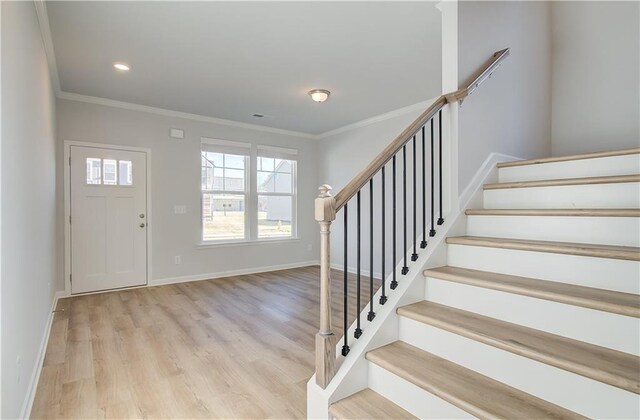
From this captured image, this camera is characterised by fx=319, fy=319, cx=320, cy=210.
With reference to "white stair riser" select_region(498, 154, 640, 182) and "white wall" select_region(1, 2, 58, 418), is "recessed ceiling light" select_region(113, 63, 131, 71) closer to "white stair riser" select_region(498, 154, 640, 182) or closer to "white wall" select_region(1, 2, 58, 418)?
"white wall" select_region(1, 2, 58, 418)

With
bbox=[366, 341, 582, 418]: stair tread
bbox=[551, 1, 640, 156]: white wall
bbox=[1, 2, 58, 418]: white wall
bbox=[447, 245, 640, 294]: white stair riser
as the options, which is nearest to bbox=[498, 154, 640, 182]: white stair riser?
bbox=[447, 245, 640, 294]: white stair riser

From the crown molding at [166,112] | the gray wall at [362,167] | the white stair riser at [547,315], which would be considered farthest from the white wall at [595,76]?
the crown molding at [166,112]

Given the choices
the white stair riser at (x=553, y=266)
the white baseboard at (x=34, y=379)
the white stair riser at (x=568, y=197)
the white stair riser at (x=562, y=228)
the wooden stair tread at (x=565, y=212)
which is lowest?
the white baseboard at (x=34, y=379)

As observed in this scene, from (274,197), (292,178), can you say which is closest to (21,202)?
(274,197)

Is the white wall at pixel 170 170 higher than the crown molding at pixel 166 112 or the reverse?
the reverse

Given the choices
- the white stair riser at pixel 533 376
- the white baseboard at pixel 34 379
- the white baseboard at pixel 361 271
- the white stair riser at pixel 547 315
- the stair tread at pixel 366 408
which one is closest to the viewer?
the white stair riser at pixel 533 376

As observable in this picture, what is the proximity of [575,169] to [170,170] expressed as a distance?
185 inches

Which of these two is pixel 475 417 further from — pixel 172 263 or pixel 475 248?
pixel 172 263

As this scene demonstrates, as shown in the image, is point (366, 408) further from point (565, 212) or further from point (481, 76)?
point (481, 76)

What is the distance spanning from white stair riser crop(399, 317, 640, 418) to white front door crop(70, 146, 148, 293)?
4155mm

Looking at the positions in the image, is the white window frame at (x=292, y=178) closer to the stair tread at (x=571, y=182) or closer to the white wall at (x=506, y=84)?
the white wall at (x=506, y=84)

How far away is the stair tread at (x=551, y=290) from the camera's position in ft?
4.10

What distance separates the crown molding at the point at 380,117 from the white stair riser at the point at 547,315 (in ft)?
10.2

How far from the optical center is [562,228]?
1.81 meters
